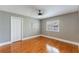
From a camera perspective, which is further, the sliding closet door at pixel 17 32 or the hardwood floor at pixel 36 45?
the hardwood floor at pixel 36 45

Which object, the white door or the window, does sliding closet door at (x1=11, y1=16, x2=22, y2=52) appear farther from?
the window

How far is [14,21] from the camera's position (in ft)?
5.45

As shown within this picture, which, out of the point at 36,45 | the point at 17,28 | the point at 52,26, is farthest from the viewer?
the point at 36,45

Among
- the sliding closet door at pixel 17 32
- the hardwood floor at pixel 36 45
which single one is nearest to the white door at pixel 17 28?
the sliding closet door at pixel 17 32

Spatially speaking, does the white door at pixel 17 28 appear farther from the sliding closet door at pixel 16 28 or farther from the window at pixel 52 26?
the window at pixel 52 26

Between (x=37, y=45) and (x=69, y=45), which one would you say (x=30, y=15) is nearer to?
Result: (x=37, y=45)

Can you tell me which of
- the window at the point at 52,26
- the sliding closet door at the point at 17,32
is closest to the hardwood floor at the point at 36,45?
the sliding closet door at the point at 17,32

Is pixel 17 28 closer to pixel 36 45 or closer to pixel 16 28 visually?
pixel 16 28

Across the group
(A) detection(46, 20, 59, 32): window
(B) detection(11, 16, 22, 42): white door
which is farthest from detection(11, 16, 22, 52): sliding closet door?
(A) detection(46, 20, 59, 32): window

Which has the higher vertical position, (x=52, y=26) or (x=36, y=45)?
(x=52, y=26)

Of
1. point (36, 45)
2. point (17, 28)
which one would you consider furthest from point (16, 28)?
point (36, 45)

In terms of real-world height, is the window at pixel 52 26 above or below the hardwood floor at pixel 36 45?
above

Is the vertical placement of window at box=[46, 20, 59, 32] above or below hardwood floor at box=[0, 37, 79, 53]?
above

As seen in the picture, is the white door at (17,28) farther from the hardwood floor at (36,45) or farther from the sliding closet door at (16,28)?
the hardwood floor at (36,45)
